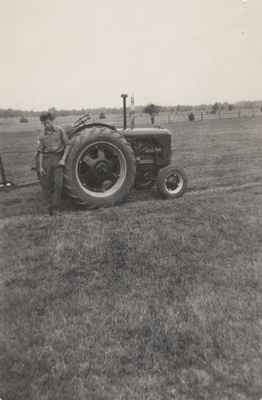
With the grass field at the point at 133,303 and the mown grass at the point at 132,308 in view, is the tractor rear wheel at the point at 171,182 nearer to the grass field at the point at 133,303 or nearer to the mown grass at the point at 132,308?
the grass field at the point at 133,303

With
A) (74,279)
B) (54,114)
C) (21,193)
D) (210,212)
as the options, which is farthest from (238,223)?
(21,193)

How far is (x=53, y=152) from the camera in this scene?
268 inches

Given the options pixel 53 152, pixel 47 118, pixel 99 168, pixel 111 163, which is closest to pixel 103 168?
pixel 99 168

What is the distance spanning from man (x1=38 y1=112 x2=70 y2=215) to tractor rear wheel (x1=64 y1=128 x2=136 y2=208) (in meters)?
0.11

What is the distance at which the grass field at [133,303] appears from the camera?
10.3 ft

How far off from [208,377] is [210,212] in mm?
3868

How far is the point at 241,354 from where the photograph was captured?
11.0 ft

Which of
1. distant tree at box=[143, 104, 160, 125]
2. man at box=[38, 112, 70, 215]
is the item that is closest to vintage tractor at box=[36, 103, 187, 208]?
man at box=[38, 112, 70, 215]

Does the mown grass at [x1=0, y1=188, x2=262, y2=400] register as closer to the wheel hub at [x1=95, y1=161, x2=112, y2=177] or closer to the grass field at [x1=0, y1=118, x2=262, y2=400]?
the grass field at [x1=0, y1=118, x2=262, y2=400]

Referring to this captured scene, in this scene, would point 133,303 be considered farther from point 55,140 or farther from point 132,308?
point 55,140

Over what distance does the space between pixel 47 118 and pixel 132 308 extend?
12.3 ft

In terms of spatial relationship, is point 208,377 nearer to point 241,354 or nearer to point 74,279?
point 241,354

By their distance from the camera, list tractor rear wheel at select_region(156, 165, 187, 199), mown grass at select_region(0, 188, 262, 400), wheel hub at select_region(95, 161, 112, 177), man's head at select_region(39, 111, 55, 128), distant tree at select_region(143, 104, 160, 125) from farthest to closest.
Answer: distant tree at select_region(143, 104, 160, 125) < tractor rear wheel at select_region(156, 165, 187, 199) < wheel hub at select_region(95, 161, 112, 177) < man's head at select_region(39, 111, 55, 128) < mown grass at select_region(0, 188, 262, 400)

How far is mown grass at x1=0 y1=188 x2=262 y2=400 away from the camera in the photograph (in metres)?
3.12
